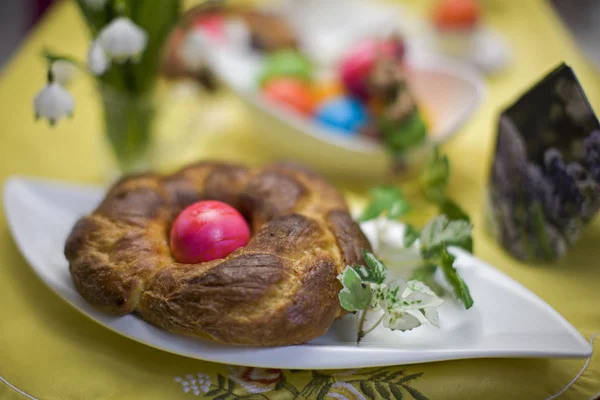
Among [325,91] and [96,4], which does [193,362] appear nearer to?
[96,4]

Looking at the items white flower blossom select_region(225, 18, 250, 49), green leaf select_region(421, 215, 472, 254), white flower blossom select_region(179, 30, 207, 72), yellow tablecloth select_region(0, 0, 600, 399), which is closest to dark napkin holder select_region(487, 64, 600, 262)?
yellow tablecloth select_region(0, 0, 600, 399)

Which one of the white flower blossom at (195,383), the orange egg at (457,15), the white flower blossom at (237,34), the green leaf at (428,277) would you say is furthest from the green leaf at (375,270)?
the orange egg at (457,15)

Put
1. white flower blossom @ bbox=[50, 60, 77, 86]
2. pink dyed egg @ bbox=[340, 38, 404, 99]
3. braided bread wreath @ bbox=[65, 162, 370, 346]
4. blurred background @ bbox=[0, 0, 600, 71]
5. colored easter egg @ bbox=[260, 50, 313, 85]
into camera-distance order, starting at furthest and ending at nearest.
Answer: blurred background @ bbox=[0, 0, 600, 71] → colored easter egg @ bbox=[260, 50, 313, 85] → pink dyed egg @ bbox=[340, 38, 404, 99] → white flower blossom @ bbox=[50, 60, 77, 86] → braided bread wreath @ bbox=[65, 162, 370, 346]

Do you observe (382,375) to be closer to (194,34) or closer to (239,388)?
(239,388)

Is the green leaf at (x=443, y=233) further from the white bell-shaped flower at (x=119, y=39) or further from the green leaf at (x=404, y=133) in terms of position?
the white bell-shaped flower at (x=119, y=39)

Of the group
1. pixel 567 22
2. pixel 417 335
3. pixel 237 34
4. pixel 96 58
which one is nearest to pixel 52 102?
pixel 96 58

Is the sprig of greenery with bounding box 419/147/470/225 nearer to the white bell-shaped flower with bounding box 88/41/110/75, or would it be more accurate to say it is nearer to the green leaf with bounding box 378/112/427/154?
the green leaf with bounding box 378/112/427/154

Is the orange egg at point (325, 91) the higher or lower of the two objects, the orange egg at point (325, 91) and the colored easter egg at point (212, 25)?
the lower
